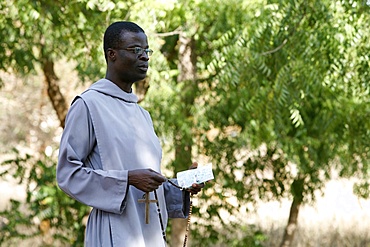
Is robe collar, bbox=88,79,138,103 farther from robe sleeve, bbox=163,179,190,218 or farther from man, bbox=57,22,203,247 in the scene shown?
robe sleeve, bbox=163,179,190,218

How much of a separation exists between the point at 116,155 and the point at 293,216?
20.0ft

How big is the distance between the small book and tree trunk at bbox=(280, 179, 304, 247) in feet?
16.8

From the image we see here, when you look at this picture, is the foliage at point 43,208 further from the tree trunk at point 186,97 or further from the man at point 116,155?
the man at point 116,155

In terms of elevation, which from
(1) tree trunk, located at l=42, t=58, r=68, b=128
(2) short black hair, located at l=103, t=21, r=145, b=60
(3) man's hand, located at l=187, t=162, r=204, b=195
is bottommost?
(3) man's hand, located at l=187, t=162, r=204, b=195

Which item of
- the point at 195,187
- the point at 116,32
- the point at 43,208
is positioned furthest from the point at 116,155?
Result: the point at 43,208

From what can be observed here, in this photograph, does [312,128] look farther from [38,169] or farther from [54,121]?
[54,121]

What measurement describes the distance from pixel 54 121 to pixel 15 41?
1035 cm

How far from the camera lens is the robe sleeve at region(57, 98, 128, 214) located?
11.1 ft

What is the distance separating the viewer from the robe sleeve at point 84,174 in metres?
3.38

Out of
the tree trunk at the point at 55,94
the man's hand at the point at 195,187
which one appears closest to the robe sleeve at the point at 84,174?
the man's hand at the point at 195,187

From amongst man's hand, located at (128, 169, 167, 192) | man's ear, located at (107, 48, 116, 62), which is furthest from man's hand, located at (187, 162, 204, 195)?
man's ear, located at (107, 48, 116, 62)

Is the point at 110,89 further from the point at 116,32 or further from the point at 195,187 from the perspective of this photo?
the point at 195,187

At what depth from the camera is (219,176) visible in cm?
820

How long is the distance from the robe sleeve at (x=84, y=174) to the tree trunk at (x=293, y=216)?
17.9ft
